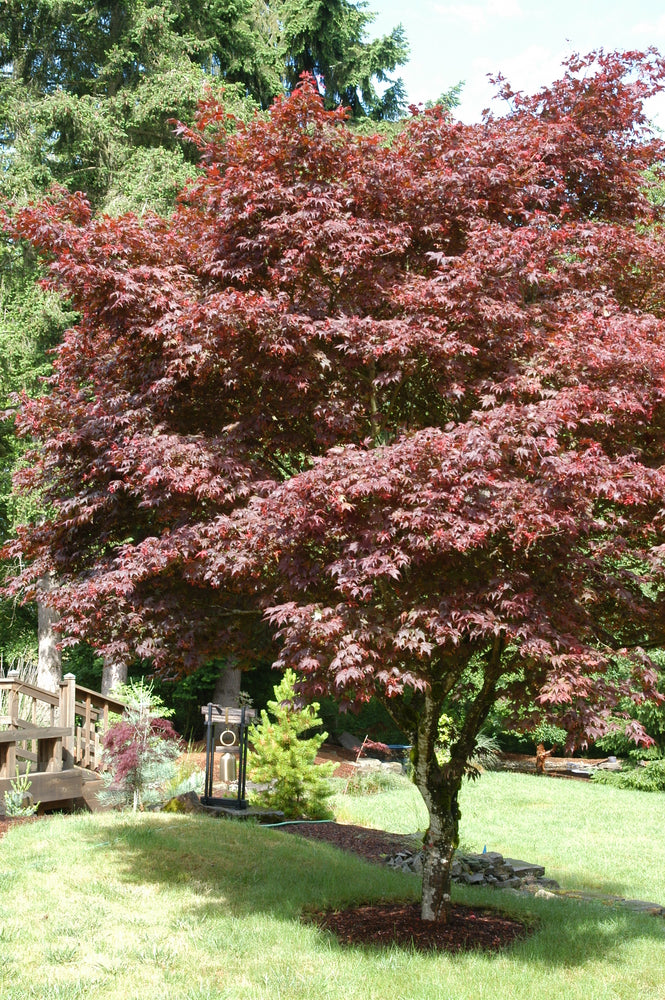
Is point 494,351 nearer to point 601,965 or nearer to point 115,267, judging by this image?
point 115,267

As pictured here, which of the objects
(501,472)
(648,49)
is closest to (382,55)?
(648,49)

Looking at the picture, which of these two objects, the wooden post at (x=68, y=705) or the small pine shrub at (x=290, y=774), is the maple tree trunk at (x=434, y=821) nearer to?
the small pine shrub at (x=290, y=774)

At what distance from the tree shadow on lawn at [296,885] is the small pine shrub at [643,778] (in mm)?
9841

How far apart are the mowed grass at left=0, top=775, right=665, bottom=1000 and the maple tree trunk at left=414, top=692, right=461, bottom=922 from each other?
713 mm

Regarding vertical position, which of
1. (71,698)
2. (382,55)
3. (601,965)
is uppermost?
(382,55)

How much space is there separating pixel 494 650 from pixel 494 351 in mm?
2176

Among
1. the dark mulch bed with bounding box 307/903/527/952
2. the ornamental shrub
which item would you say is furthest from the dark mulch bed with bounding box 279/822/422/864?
the dark mulch bed with bounding box 307/903/527/952

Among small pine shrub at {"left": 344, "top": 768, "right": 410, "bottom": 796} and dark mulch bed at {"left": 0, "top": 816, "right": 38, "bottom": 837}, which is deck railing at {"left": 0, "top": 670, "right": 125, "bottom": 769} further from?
small pine shrub at {"left": 344, "top": 768, "right": 410, "bottom": 796}

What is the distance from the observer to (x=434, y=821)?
6809 millimetres

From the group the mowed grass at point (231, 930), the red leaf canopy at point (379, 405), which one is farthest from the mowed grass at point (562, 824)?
the red leaf canopy at point (379, 405)

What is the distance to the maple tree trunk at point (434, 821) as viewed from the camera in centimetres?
679

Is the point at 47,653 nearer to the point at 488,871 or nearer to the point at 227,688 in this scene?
the point at 227,688

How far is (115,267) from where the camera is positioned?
257 inches

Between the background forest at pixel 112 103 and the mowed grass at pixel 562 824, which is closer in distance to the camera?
the mowed grass at pixel 562 824
